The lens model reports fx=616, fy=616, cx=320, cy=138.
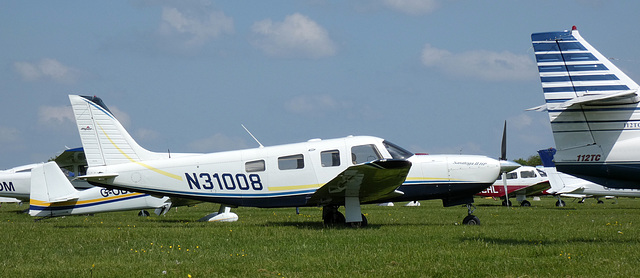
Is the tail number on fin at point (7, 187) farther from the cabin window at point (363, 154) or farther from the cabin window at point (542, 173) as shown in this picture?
the cabin window at point (542, 173)

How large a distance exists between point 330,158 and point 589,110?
5215 millimetres

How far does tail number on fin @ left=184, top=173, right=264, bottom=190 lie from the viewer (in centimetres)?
1321

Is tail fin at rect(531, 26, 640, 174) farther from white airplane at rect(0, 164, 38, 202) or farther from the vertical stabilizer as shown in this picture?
white airplane at rect(0, 164, 38, 202)

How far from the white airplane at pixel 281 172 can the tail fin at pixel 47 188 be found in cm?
228

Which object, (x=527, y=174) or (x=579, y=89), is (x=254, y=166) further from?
(x=527, y=174)

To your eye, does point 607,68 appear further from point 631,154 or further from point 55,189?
point 55,189

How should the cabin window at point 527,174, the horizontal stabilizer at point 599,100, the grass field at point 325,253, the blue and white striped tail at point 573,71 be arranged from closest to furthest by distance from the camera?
1. the grass field at point 325,253
2. the horizontal stabilizer at point 599,100
3. the blue and white striped tail at point 573,71
4. the cabin window at point 527,174

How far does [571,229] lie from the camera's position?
1238 cm

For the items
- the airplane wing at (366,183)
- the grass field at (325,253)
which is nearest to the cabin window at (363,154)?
the airplane wing at (366,183)

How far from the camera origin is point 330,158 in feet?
42.6

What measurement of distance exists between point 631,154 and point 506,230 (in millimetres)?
2977

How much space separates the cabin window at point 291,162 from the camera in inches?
515

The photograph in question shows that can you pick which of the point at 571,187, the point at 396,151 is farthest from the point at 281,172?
the point at 571,187

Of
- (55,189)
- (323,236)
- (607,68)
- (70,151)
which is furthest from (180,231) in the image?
(70,151)
